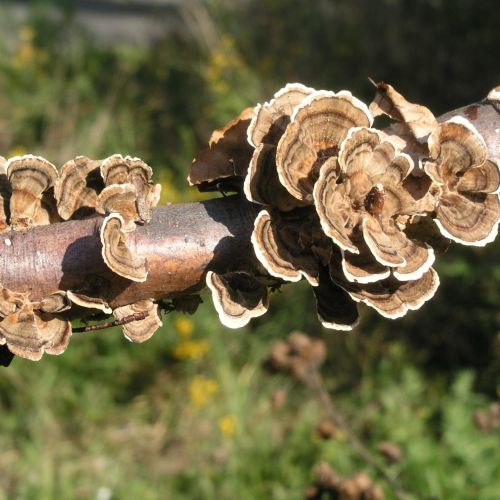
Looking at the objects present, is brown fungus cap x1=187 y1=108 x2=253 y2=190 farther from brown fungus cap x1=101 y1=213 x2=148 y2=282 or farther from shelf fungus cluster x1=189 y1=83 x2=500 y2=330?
brown fungus cap x1=101 y1=213 x2=148 y2=282

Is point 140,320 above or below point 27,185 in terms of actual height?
below

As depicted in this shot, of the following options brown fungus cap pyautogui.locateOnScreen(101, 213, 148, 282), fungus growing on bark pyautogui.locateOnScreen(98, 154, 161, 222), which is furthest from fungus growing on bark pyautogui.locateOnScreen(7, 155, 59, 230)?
brown fungus cap pyautogui.locateOnScreen(101, 213, 148, 282)

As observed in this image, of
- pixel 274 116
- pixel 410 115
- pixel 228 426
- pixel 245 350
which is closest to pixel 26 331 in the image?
pixel 274 116

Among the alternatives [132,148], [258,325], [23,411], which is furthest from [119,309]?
[132,148]

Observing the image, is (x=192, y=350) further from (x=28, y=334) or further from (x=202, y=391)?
(x=28, y=334)

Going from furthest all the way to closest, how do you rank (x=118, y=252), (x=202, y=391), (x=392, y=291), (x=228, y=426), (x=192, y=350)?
(x=192, y=350) → (x=202, y=391) → (x=228, y=426) → (x=392, y=291) → (x=118, y=252)

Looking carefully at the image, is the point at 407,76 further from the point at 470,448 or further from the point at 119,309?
the point at 119,309
